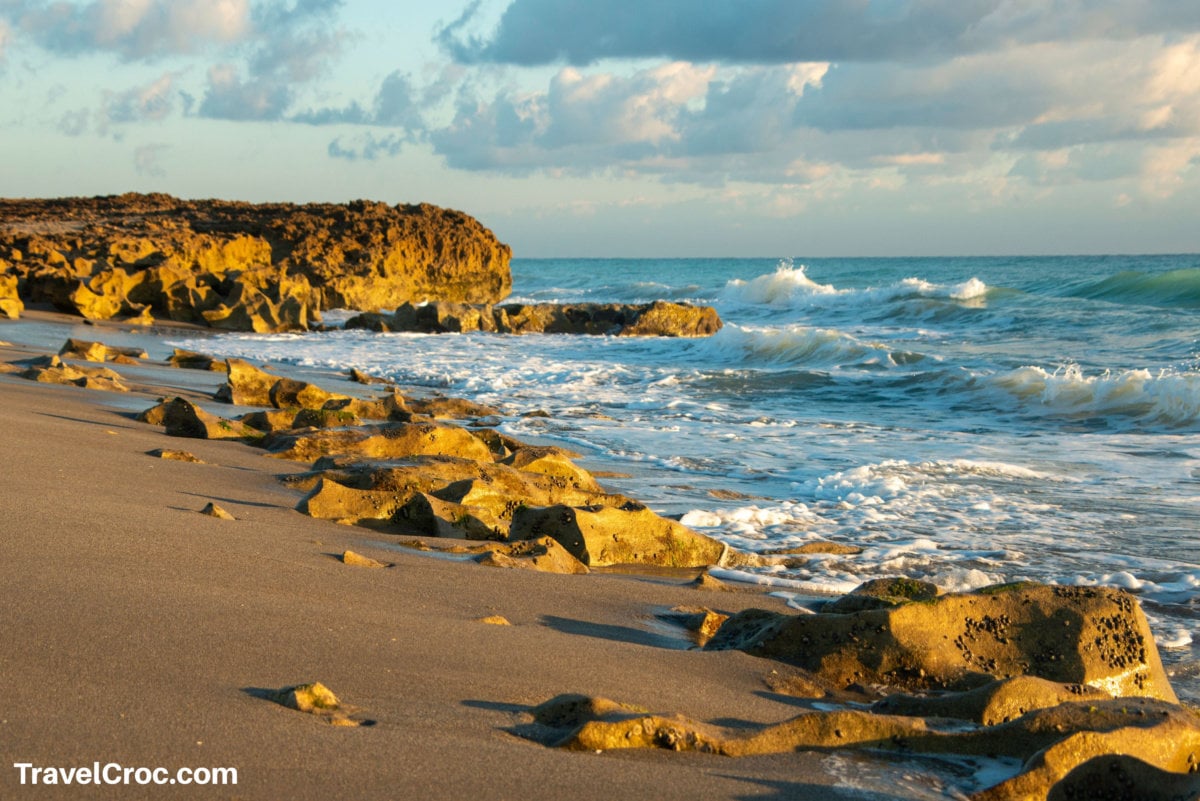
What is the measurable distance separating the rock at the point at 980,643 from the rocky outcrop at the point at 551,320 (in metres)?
21.3

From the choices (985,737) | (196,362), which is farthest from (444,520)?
(196,362)

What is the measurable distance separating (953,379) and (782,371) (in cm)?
267

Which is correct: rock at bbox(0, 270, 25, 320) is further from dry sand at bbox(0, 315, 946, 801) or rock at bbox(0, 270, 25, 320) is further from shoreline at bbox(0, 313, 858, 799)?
dry sand at bbox(0, 315, 946, 801)

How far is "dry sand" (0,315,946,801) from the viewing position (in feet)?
6.82

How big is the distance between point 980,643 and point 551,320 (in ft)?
75.9

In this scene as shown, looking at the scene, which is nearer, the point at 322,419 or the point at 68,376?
the point at 322,419

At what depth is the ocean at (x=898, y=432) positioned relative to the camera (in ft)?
19.2

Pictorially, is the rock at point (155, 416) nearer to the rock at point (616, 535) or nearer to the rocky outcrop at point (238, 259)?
the rock at point (616, 535)

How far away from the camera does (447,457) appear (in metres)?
6.12

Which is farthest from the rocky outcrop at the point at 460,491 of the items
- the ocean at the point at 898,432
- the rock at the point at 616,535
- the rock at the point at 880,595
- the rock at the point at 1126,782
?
the rock at the point at 1126,782

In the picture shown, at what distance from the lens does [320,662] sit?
8.86ft

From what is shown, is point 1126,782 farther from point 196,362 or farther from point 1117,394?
point 196,362

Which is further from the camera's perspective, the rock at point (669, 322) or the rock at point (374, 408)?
the rock at point (669, 322)

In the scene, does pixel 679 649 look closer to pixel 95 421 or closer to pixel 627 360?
pixel 95 421
